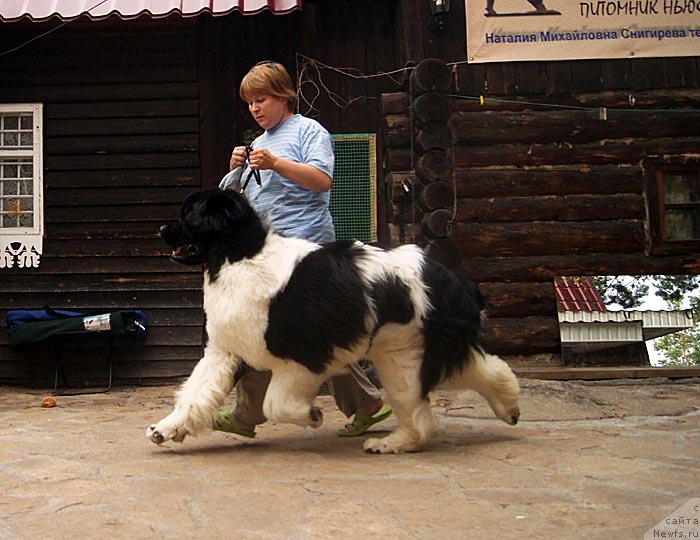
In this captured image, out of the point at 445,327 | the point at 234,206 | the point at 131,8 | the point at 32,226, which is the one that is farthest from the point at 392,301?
the point at 32,226

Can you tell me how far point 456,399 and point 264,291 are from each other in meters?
2.60

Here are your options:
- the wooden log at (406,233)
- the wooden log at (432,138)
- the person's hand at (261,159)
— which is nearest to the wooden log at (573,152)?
the wooden log at (432,138)

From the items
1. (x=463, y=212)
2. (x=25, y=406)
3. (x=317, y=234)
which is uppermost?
(x=463, y=212)

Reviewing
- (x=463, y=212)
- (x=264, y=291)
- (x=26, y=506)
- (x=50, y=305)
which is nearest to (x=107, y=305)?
(x=50, y=305)

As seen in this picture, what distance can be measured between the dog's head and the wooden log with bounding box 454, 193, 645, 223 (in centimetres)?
379

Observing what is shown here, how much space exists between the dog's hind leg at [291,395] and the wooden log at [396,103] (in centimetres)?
423

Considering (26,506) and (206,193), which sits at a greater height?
(206,193)

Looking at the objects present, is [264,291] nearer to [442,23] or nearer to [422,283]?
[422,283]

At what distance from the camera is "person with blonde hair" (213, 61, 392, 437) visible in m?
4.00

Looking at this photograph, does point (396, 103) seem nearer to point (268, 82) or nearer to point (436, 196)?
point (436, 196)

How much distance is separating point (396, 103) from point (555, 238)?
6.25 ft

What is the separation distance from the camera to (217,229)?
3.77 meters

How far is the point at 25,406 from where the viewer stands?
6.31 m

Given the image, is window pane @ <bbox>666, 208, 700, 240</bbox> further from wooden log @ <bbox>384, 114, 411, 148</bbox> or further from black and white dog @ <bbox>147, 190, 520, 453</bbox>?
black and white dog @ <bbox>147, 190, 520, 453</bbox>
